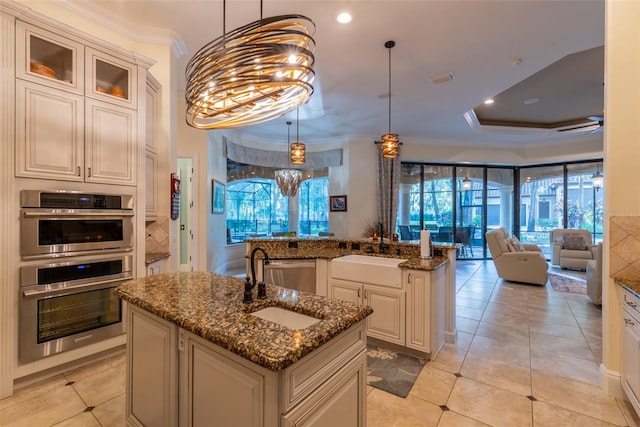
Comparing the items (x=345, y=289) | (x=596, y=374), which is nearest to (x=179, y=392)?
(x=345, y=289)

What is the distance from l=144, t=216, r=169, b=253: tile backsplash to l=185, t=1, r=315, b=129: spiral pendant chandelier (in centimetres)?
212

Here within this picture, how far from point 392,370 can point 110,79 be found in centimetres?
367

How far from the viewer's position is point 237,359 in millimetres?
1135

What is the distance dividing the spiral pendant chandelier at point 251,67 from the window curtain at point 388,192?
5548 mm

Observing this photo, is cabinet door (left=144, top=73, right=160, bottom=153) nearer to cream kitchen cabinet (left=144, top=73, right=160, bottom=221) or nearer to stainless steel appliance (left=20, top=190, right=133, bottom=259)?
cream kitchen cabinet (left=144, top=73, right=160, bottom=221)

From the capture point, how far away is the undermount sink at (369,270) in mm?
2850

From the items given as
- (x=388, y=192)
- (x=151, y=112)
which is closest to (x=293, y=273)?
(x=151, y=112)

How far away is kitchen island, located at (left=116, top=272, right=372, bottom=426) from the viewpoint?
105 cm

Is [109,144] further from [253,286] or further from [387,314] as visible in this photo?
[387,314]

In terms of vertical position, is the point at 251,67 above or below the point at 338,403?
above

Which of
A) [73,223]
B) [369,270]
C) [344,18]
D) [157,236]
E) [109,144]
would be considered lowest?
[369,270]

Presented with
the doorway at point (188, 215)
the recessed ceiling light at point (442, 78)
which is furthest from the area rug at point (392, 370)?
the recessed ceiling light at point (442, 78)

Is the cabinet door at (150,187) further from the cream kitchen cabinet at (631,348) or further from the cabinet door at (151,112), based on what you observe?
the cream kitchen cabinet at (631,348)

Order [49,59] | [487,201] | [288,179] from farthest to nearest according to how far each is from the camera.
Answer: [487,201] < [288,179] < [49,59]
